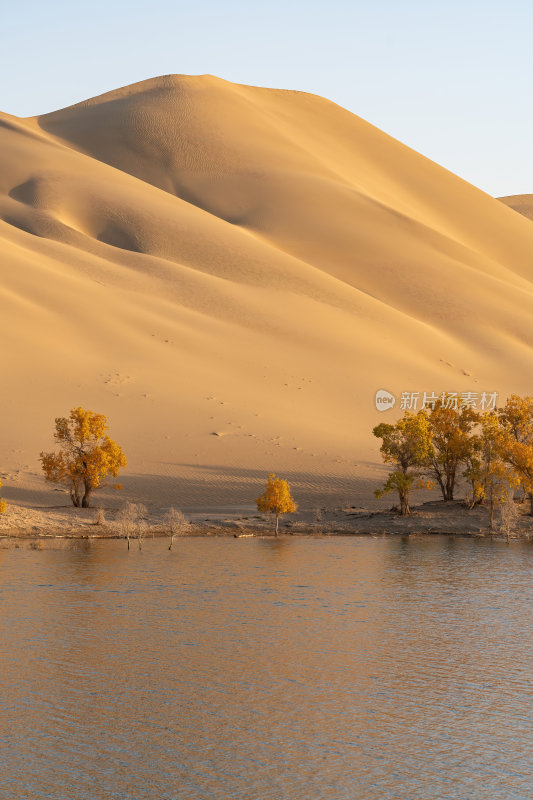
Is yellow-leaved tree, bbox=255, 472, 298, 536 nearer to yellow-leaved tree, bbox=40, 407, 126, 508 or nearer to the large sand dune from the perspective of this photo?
the large sand dune

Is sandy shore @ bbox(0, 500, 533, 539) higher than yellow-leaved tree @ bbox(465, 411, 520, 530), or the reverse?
yellow-leaved tree @ bbox(465, 411, 520, 530)

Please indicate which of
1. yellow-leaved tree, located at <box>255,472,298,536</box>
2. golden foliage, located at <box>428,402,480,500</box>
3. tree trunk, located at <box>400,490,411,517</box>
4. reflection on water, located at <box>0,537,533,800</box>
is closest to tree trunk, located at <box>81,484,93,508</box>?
reflection on water, located at <box>0,537,533,800</box>

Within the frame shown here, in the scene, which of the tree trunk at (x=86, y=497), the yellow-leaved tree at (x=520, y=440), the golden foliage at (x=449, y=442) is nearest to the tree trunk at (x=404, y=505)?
the golden foliage at (x=449, y=442)

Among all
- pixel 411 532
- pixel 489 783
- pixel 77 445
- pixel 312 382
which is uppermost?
pixel 312 382

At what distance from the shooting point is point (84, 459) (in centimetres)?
4331

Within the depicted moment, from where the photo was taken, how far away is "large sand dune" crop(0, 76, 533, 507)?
5338cm

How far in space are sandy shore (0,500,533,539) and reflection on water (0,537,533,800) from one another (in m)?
4.08

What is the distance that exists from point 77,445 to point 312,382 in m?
22.8

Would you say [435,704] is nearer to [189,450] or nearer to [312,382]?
[189,450]

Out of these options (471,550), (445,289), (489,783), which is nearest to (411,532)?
(471,550)

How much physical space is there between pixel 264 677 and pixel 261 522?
2085 cm

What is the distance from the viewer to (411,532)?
4309 centimetres

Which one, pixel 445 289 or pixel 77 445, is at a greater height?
pixel 445 289

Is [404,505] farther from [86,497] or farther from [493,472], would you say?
[86,497]
